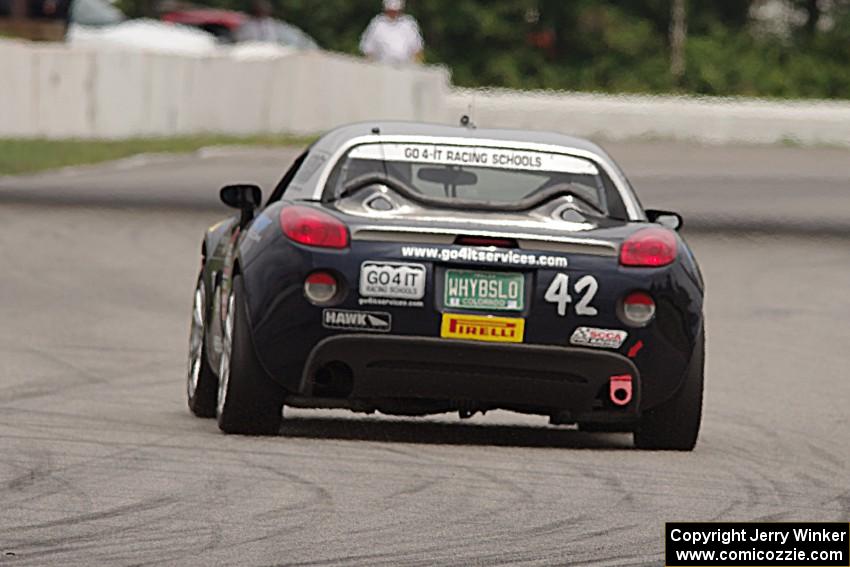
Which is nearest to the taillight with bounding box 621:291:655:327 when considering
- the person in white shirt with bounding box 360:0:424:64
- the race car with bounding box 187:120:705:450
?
the race car with bounding box 187:120:705:450

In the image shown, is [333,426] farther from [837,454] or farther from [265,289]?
[837,454]

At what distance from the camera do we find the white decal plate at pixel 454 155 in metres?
10.3

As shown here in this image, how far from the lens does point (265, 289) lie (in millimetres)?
9664

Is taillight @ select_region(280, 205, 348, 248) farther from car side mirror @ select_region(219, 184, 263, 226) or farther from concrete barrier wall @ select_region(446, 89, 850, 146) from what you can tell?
concrete barrier wall @ select_region(446, 89, 850, 146)

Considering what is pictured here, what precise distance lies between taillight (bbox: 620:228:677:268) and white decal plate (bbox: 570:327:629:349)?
0.26m

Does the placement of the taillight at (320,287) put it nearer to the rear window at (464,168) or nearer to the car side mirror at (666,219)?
the rear window at (464,168)

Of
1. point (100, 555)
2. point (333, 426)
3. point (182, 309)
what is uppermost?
point (100, 555)

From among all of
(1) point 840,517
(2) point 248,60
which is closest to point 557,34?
(2) point 248,60

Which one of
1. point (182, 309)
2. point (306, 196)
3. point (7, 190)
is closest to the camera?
point (306, 196)

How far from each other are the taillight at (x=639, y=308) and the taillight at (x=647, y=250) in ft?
0.38

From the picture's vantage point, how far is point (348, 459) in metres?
9.23

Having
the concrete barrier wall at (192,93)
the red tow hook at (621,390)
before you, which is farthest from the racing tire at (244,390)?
the concrete barrier wall at (192,93)

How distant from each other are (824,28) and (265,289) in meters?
52.3

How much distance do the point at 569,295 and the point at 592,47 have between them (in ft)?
165
